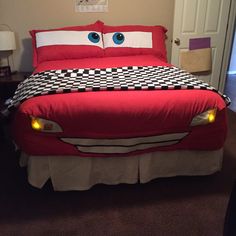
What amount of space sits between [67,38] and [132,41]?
0.72 meters

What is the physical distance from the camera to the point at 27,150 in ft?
4.88

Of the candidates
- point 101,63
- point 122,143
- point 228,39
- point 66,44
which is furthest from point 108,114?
point 228,39

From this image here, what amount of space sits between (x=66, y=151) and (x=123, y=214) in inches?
20.7

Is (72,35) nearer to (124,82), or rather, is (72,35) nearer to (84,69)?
(84,69)

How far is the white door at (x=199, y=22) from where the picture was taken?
3051mm

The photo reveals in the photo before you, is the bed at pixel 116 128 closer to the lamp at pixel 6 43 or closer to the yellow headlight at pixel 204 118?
the yellow headlight at pixel 204 118

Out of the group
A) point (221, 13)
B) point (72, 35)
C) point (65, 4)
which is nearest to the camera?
point (72, 35)

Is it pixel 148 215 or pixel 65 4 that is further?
pixel 65 4

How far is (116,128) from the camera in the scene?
4.79 ft

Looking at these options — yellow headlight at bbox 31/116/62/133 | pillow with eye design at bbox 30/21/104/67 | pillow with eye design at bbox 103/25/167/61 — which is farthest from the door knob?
yellow headlight at bbox 31/116/62/133

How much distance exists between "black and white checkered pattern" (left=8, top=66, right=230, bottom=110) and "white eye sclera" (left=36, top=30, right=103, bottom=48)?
2.26ft

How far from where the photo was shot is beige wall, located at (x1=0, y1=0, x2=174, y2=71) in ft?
9.51

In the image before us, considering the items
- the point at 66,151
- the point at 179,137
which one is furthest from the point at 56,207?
the point at 179,137

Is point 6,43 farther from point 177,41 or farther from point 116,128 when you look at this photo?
point 177,41
